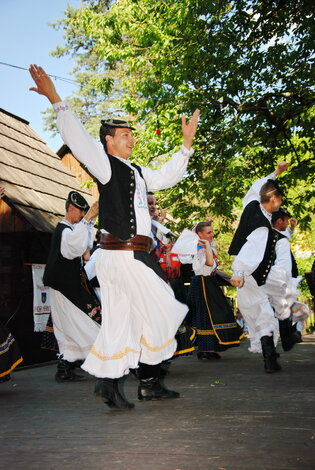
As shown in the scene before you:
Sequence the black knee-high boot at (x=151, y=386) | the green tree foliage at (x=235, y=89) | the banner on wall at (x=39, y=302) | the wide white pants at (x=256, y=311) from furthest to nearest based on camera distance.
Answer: the green tree foliage at (x=235, y=89) → the banner on wall at (x=39, y=302) → the wide white pants at (x=256, y=311) → the black knee-high boot at (x=151, y=386)

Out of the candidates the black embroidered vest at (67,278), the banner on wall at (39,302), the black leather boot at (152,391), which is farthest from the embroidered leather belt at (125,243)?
the banner on wall at (39,302)

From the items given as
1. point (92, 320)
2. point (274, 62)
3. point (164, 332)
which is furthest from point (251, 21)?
point (164, 332)

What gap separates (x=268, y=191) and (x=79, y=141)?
2992 millimetres

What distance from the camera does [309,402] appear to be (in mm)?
4582

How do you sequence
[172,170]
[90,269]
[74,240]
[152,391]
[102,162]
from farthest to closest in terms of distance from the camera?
[90,269], [74,240], [172,170], [152,391], [102,162]

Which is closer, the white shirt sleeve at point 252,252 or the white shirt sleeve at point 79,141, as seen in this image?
the white shirt sleeve at point 79,141

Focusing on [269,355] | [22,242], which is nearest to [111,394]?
[269,355]

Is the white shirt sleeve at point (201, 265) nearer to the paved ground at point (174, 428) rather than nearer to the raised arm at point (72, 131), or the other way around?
the paved ground at point (174, 428)

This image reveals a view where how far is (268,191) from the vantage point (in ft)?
23.1

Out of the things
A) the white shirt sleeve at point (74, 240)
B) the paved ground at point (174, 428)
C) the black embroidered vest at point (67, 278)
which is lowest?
the paved ground at point (174, 428)

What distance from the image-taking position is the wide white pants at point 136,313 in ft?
15.7

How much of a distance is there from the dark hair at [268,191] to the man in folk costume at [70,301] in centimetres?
205

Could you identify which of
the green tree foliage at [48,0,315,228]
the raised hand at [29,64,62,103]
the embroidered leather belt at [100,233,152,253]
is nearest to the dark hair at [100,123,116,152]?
the raised hand at [29,64,62,103]

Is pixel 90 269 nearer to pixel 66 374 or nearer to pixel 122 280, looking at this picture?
pixel 66 374
